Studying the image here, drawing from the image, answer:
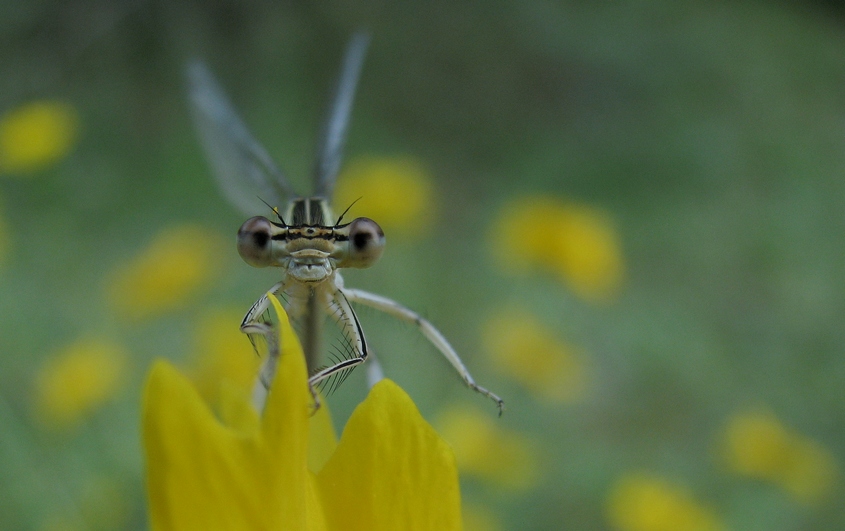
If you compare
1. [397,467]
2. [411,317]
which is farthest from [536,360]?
[397,467]

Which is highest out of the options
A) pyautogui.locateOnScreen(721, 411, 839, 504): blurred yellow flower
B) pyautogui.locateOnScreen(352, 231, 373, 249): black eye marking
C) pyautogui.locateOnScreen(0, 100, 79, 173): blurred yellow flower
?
pyautogui.locateOnScreen(0, 100, 79, 173): blurred yellow flower

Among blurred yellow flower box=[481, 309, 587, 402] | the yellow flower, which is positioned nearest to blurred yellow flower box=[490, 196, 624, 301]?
blurred yellow flower box=[481, 309, 587, 402]

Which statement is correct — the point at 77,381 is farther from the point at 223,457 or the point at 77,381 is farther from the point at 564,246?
the point at 223,457

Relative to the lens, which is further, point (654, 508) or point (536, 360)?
point (536, 360)

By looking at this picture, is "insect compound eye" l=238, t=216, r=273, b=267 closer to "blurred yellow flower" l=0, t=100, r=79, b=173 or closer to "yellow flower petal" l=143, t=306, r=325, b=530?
"yellow flower petal" l=143, t=306, r=325, b=530

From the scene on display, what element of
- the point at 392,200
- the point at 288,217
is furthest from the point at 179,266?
the point at 288,217

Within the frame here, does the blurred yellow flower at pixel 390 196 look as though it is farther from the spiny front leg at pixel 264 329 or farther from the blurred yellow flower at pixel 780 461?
the spiny front leg at pixel 264 329

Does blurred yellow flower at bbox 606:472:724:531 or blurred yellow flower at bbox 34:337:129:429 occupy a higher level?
blurred yellow flower at bbox 34:337:129:429
